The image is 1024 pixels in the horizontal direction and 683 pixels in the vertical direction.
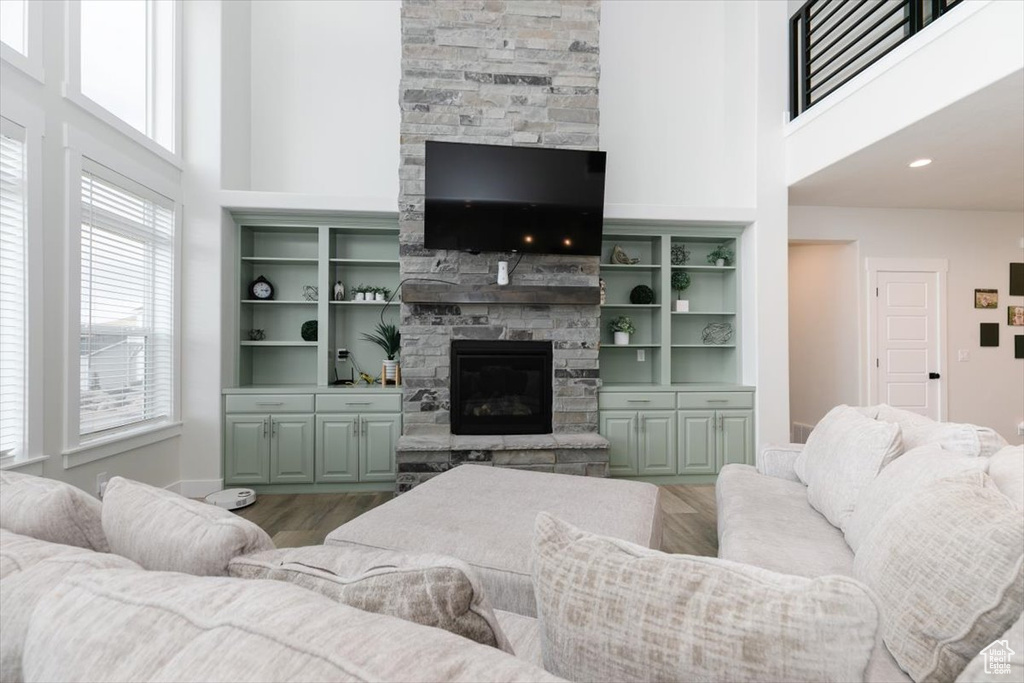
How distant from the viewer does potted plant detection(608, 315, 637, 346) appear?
4.86 meters

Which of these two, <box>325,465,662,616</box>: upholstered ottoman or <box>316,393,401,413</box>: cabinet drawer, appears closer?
<box>325,465,662,616</box>: upholstered ottoman

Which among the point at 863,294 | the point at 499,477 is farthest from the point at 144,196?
the point at 863,294

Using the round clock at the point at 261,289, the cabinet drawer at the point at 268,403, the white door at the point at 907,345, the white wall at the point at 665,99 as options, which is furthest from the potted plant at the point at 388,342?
the white door at the point at 907,345

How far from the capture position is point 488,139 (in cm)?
421

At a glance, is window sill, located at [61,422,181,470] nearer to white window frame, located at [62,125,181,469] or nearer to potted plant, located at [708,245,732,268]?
white window frame, located at [62,125,181,469]

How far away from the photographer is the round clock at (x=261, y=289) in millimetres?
4590

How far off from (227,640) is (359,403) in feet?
12.8

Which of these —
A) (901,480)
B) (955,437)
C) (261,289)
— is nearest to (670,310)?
Result: (955,437)

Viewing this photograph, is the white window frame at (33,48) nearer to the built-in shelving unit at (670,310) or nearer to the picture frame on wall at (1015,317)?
the built-in shelving unit at (670,310)

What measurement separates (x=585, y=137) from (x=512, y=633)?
3.90 meters

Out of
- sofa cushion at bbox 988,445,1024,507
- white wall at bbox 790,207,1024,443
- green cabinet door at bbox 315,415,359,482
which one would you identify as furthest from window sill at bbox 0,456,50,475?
white wall at bbox 790,207,1024,443

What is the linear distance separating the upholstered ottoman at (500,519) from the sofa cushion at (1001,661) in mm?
840

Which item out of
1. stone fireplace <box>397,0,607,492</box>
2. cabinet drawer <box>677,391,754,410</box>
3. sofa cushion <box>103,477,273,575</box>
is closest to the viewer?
sofa cushion <box>103,477,273,575</box>

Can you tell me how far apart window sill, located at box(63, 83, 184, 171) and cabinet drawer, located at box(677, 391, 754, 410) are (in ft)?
14.7
